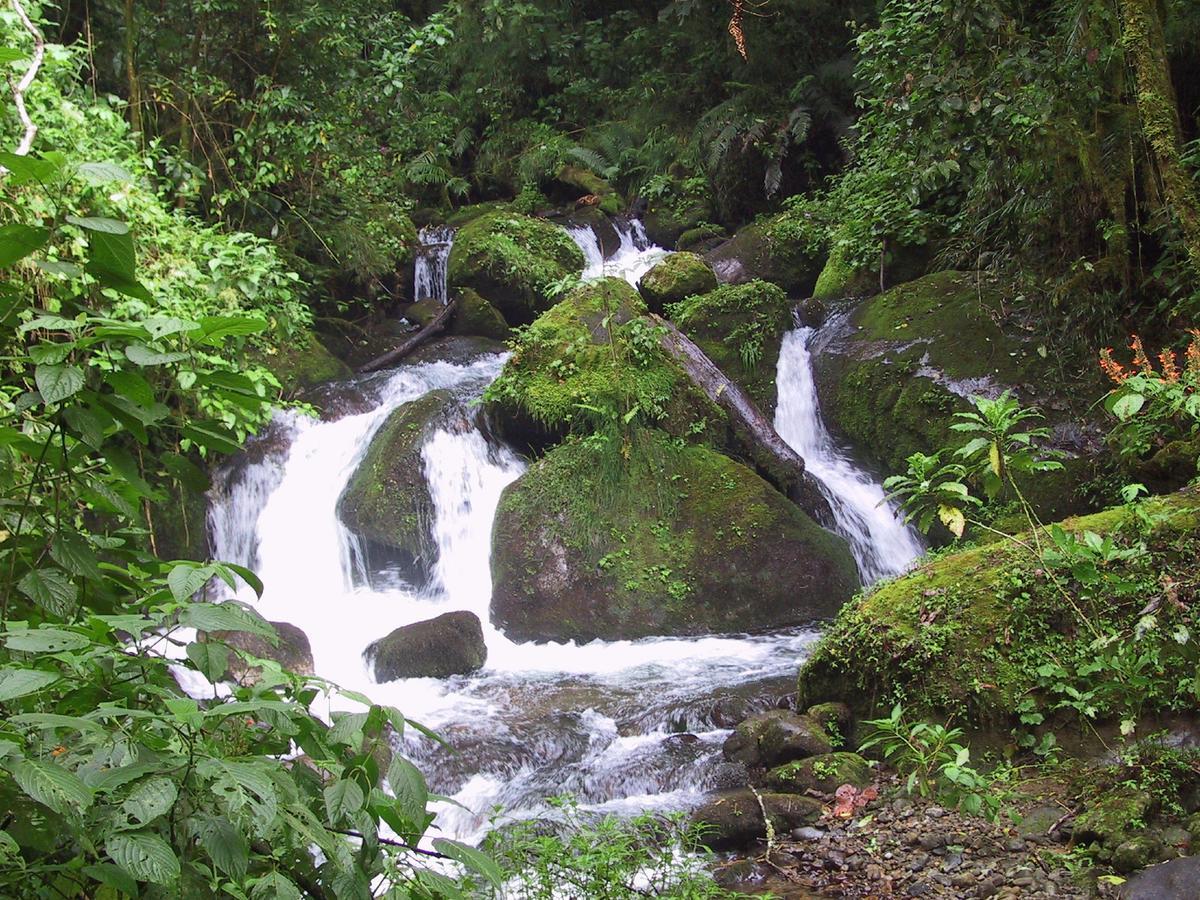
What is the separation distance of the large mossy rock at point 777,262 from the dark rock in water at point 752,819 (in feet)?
27.2

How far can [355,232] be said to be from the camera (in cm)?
1095

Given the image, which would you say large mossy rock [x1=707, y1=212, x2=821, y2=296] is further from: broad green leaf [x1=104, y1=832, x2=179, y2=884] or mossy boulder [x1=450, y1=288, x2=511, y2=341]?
broad green leaf [x1=104, y1=832, x2=179, y2=884]

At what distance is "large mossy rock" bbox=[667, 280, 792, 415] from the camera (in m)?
9.60

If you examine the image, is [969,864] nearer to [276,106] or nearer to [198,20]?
[276,106]

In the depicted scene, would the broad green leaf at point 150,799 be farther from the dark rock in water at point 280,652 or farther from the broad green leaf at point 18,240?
the dark rock in water at point 280,652

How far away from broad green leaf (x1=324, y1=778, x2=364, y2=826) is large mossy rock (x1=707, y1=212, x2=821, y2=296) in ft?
35.0

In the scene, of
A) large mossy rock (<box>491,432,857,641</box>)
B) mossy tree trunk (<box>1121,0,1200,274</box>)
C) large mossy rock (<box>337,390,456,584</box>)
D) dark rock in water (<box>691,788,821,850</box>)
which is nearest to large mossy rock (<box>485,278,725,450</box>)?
large mossy rock (<box>491,432,857,641</box>)

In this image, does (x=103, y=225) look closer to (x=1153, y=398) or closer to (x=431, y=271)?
(x=1153, y=398)

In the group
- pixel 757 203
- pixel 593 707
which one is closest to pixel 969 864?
pixel 593 707

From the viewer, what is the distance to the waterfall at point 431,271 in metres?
12.8

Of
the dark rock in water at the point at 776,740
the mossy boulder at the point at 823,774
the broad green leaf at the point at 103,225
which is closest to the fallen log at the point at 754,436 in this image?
the dark rock in water at the point at 776,740

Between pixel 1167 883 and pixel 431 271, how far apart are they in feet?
38.0

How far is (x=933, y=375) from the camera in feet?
27.6

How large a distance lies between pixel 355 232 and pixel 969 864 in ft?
31.5
